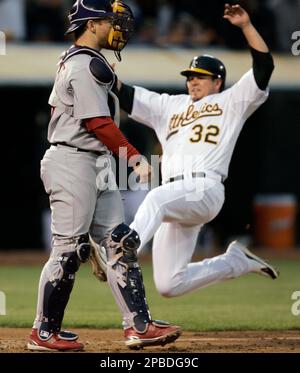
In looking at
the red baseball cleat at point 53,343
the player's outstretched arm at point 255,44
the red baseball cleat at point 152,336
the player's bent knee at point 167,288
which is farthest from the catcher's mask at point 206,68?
the red baseball cleat at point 53,343

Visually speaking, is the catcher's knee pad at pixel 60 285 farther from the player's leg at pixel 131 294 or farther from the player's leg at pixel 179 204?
the player's leg at pixel 179 204

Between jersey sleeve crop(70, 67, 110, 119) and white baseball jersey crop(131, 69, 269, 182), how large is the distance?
1492mm

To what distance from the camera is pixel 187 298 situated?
33.5ft

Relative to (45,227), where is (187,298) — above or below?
above

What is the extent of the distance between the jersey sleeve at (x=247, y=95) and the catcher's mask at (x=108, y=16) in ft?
4.59

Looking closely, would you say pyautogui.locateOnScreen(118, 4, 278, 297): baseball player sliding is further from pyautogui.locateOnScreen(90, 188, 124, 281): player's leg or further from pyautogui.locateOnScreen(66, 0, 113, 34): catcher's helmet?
pyautogui.locateOnScreen(66, 0, 113, 34): catcher's helmet

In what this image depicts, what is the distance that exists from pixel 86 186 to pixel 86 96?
54cm

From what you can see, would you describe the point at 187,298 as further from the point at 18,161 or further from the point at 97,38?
the point at 18,161

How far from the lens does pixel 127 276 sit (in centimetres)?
591

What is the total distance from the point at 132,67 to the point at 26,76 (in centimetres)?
159

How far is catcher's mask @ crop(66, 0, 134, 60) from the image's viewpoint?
598 centimetres

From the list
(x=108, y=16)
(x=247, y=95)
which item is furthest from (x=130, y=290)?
(x=247, y=95)
